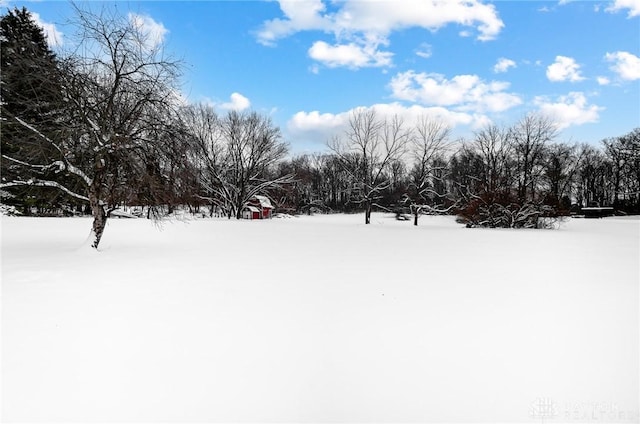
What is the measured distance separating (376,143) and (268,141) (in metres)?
11.3

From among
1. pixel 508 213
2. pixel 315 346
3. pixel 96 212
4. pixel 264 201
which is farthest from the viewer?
pixel 264 201

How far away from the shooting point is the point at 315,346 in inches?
147

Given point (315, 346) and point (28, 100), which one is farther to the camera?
point (28, 100)

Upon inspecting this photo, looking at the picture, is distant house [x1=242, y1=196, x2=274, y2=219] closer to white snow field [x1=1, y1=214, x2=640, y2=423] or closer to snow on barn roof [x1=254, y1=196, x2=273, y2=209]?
snow on barn roof [x1=254, y1=196, x2=273, y2=209]

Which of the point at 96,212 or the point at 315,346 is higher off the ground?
the point at 96,212

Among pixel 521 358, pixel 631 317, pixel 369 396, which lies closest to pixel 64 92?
pixel 369 396

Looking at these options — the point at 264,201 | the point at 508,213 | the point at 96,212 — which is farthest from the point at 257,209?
the point at 96,212

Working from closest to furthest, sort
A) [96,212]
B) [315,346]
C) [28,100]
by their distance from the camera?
Result: [315,346] → [28,100] → [96,212]

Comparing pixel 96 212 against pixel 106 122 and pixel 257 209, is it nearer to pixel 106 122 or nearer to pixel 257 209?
pixel 106 122

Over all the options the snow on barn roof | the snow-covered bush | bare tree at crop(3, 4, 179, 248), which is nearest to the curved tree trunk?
bare tree at crop(3, 4, 179, 248)

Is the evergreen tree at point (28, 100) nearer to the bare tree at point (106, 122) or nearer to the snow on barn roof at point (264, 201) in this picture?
the bare tree at point (106, 122)

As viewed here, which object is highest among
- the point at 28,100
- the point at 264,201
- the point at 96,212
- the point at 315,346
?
the point at 28,100

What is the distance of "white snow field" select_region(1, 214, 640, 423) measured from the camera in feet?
8.95

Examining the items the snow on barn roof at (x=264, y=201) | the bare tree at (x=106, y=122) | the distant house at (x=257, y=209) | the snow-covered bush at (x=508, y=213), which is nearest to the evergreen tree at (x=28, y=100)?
the bare tree at (x=106, y=122)
